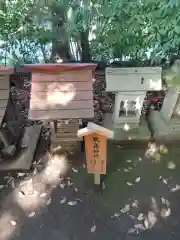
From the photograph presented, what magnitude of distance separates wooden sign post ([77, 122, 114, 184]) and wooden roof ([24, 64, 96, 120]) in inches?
11.5

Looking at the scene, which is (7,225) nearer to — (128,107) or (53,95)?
(53,95)

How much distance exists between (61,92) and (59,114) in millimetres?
296

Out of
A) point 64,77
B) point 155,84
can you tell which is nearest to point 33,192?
point 64,77

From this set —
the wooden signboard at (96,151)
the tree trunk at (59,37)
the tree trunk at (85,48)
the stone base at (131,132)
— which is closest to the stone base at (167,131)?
the stone base at (131,132)

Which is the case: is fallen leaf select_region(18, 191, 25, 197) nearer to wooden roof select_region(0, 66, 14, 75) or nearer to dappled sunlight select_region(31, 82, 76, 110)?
dappled sunlight select_region(31, 82, 76, 110)

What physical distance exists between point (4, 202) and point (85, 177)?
1.02m

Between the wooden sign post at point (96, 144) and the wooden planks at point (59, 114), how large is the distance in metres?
0.27

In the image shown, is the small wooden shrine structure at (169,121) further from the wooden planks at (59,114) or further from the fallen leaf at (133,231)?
the fallen leaf at (133,231)

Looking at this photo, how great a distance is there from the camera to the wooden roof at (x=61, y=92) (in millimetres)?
3197

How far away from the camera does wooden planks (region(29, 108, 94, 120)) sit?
316cm

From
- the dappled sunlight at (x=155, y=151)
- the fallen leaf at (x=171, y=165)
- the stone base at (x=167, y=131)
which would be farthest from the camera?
the stone base at (x=167, y=131)

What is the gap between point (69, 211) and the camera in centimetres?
313

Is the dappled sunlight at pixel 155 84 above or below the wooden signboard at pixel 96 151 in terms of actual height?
above

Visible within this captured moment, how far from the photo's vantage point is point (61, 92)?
3312 mm
